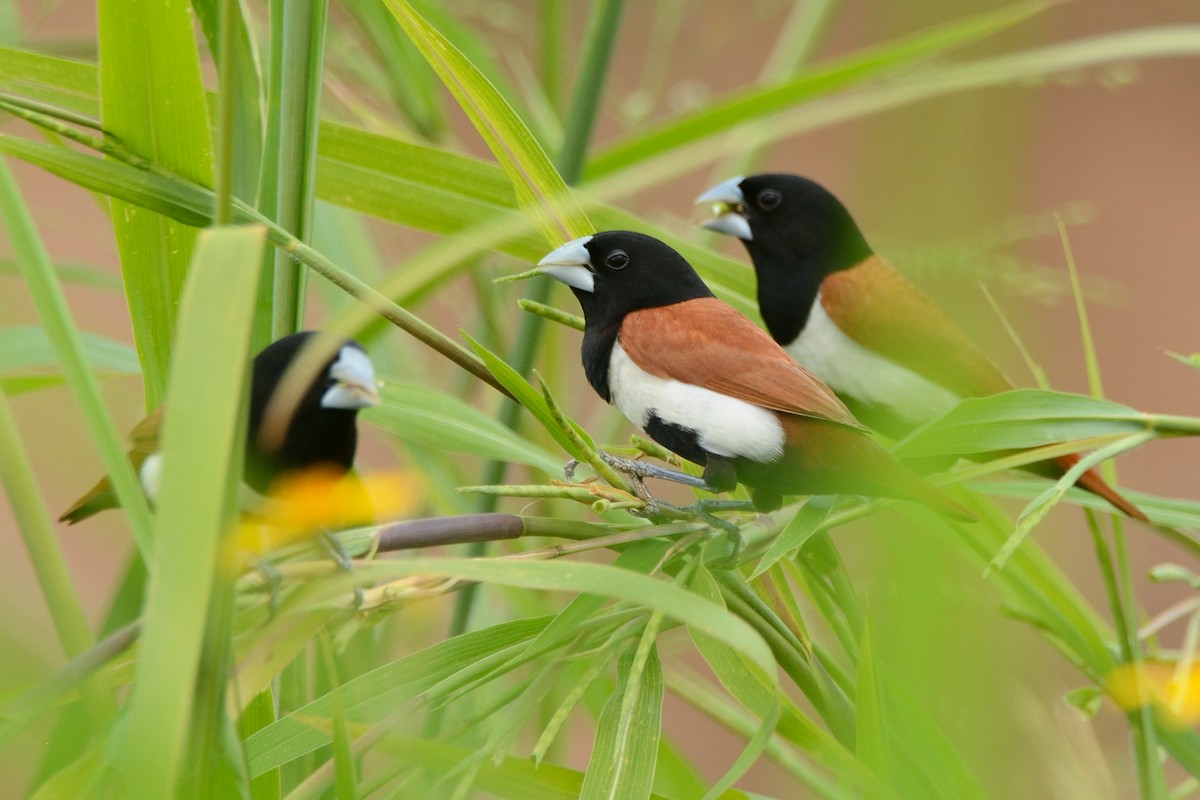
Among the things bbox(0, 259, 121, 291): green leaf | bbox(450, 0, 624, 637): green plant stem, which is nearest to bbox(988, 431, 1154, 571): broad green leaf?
bbox(450, 0, 624, 637): green plant stem

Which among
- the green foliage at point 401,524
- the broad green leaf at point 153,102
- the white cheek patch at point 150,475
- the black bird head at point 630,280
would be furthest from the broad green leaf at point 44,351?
the black bird head at point 630,280

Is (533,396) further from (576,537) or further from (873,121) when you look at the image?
(873,121)

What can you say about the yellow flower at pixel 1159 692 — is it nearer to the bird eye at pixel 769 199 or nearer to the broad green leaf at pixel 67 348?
the broad green leaf at pixel 67 348

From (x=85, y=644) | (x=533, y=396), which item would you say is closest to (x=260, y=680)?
(x=85, y=644)

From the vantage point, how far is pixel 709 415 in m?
0.96

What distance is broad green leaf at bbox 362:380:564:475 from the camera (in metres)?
0.83

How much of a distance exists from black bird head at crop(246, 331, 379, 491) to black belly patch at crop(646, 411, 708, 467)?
34cm

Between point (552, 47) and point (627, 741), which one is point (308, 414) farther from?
point (552, 47)

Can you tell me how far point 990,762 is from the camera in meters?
0.41

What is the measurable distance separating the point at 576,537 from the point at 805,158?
3233 mm

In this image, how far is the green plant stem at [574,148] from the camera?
88 cm

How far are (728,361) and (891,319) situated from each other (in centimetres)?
51

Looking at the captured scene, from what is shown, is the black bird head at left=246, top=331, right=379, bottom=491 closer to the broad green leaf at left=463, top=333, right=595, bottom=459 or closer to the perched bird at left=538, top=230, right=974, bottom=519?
the broad green leaf at left=463, top=333, right=595, bottom=459

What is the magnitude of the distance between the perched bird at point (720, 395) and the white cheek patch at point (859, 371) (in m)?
0.44
